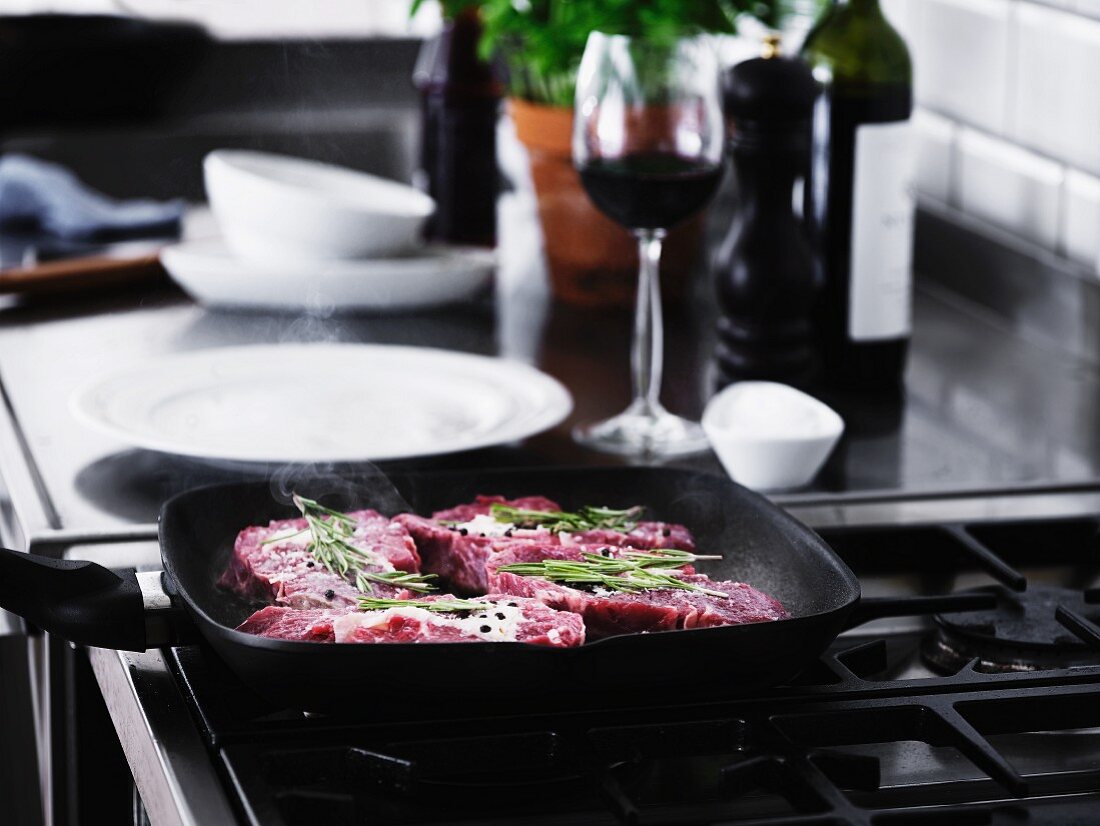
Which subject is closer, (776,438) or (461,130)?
(776,438)

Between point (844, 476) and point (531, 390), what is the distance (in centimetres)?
28

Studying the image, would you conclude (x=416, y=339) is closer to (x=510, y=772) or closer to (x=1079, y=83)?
(x=1079, y=83)

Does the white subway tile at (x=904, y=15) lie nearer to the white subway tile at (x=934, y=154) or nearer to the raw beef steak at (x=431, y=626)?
the white subway tile at (x=934, y=154)

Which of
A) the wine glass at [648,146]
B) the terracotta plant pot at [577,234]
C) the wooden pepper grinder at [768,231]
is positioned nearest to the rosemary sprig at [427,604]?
the wine glass at [648,146]

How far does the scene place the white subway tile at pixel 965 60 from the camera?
5.51ft

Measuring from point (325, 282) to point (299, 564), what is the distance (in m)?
0.82

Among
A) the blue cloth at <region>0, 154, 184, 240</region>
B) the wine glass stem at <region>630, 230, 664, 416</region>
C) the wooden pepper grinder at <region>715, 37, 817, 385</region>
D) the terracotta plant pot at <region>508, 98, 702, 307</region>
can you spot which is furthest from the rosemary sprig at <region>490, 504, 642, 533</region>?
the blue cloth at <region>0, 154, 184, 240</region>

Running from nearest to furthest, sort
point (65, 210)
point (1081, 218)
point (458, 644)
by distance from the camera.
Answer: point (458, 644) → point (1081, 218) → point (65, 210)

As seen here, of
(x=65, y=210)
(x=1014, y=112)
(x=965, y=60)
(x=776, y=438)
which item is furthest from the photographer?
(x=65, y=210)

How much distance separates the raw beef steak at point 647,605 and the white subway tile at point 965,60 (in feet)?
3.28

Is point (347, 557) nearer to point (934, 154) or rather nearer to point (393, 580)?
point (393, 580)

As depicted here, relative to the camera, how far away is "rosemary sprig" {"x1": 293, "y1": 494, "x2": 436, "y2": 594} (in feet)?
2.87

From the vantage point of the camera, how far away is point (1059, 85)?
1.56 metres

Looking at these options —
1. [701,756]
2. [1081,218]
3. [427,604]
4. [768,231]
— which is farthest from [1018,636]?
[1081,218]
